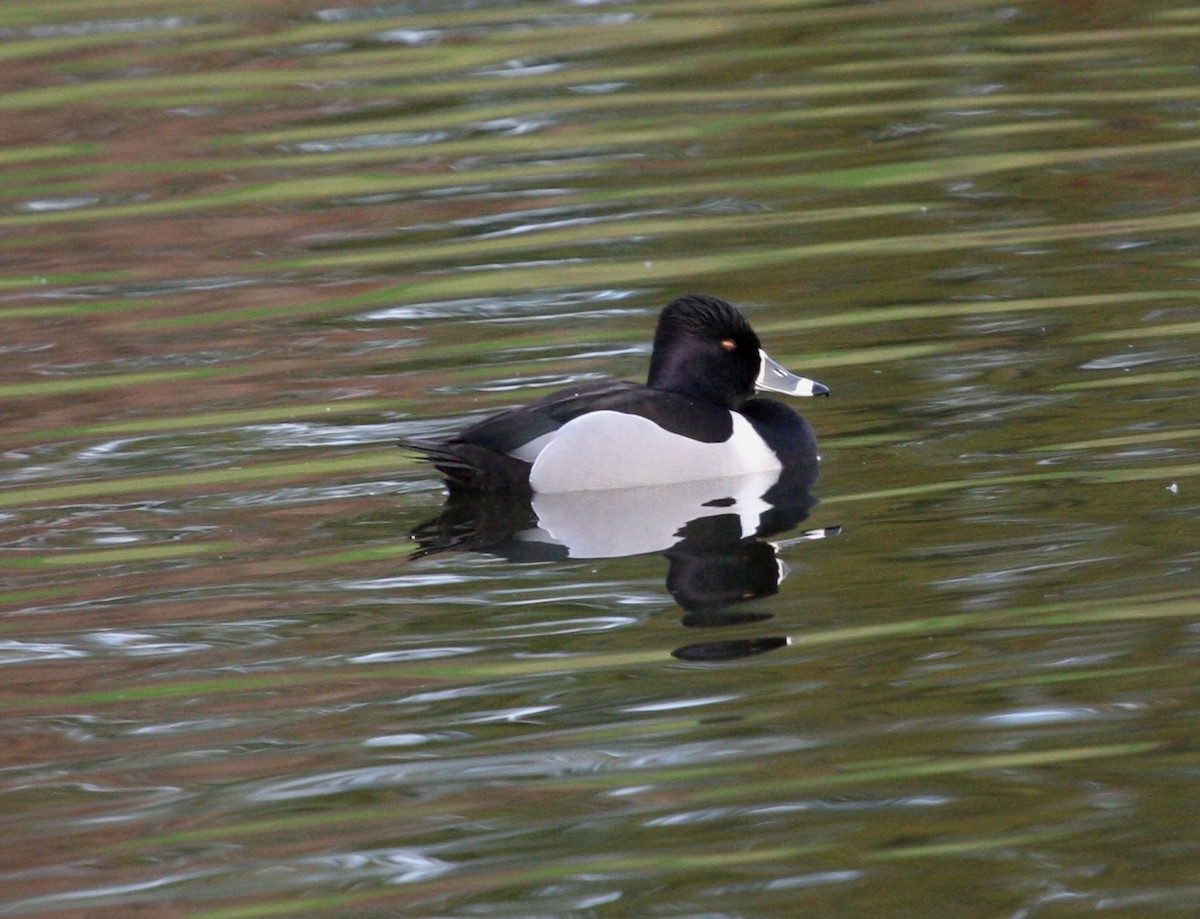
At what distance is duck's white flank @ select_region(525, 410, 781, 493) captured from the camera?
7.24 metres

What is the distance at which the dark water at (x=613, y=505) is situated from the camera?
4520mm

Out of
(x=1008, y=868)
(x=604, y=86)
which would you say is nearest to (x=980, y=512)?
(x=1008, y=868)

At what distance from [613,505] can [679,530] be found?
46 cm

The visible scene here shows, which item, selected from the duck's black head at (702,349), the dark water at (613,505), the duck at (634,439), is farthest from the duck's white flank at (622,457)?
the duck's black head at (702,349)

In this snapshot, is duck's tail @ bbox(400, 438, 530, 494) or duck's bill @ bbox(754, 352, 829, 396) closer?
duck's tail @ bbox(400, 438, 530, 494)

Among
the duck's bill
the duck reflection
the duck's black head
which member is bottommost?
the duck reflection

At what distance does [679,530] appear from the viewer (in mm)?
6797

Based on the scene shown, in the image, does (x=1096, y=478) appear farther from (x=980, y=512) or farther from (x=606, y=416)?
(x=606, y=416)

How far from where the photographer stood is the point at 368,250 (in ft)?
36.2

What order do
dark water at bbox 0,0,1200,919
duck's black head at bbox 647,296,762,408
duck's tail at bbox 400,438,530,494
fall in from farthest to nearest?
duck's black head at bbox 647,296,762,408, duck's tail at bbox 400,438,530,494, dark water at bbox 0,0,1200,919

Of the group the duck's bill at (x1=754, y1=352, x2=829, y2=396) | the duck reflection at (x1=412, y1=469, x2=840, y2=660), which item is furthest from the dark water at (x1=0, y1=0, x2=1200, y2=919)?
the duck's bill at (x1=754, y1=352, x2=829, y2=396)

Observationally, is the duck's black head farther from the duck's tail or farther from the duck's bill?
the duck's tail

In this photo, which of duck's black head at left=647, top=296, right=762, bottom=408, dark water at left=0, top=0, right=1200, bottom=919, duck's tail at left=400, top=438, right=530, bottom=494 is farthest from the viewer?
duck's black head at left=647, top=296, right=762, bottom=408

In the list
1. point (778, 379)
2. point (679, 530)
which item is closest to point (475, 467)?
point (679, 530)
